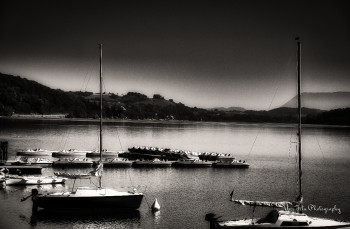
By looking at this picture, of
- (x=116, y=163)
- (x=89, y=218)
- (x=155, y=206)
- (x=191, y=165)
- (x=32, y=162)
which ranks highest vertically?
(x=32, y=162)

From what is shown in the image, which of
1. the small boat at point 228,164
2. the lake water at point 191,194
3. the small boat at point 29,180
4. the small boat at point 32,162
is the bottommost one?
the lake water at point 191,194

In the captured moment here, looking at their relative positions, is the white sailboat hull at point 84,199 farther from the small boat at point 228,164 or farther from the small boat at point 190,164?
the small boat at point 228,164

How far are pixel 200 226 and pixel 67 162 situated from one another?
36.7 meters

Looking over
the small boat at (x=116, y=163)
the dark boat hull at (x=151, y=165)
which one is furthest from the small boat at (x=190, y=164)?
the small boat at (x=116, y=163)

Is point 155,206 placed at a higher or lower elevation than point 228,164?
lower

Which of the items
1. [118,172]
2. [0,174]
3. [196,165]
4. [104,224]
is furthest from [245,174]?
[104,224]

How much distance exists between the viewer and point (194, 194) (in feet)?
170

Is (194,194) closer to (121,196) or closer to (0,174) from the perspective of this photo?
(121,196)

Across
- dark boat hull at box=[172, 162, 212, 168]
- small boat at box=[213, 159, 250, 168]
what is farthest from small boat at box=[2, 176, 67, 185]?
small boat at box=[213, 159, 250, 168]

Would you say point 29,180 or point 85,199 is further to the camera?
point 29,180

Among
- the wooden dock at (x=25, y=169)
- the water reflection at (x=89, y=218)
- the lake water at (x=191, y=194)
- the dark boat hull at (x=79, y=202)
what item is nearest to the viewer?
the water reflection at (x=89, y=218)

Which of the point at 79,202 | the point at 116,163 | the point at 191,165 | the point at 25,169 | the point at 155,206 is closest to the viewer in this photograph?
the point at 79,202

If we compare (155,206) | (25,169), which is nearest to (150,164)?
(25,169)

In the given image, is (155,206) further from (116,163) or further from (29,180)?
(116,163)
